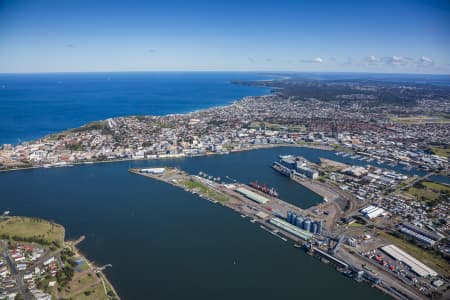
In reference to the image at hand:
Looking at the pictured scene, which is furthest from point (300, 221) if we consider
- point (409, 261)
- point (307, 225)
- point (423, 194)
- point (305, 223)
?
point (423, 194)

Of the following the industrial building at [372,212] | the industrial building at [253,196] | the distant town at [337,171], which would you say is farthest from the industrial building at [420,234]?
the industrial building at [253,196]

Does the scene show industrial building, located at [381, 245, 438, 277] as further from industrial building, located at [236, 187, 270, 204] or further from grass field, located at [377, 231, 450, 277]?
industrial building, located at [236, 187, 270, 204]

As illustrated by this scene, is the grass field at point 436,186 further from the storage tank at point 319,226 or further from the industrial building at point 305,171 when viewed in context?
the storage tank at point 319,226

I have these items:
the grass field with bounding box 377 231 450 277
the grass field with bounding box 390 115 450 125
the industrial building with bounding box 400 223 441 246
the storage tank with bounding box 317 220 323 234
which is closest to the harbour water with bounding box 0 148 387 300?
the storage tank with bounding box 317 220 323 234

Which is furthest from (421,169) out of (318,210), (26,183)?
(26,183)

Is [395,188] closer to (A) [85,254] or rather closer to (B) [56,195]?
(A) [85,254]
